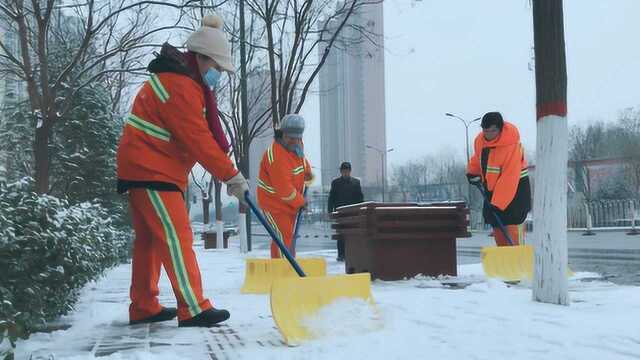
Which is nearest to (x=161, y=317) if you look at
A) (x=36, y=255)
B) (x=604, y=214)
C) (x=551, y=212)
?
(x=36, y=255)

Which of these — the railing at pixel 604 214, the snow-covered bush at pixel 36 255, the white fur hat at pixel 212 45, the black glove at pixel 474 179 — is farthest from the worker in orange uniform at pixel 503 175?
the railing at pixel 604 214

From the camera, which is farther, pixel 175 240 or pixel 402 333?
pixel 175 240

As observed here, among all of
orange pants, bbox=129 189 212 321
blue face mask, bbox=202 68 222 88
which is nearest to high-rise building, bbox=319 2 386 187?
blue face mask, bbox=202 68 222 88

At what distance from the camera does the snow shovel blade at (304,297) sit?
4273 millimetres

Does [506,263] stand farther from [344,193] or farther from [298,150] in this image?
[344,193]

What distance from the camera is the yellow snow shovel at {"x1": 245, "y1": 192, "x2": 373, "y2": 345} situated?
428cm

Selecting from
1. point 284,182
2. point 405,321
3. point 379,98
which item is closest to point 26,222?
point 405,321

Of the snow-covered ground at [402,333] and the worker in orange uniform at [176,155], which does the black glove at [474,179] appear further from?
the worker in orange uniform at [176,155]

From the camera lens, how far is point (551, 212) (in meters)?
5.62

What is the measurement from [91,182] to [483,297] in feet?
34.9

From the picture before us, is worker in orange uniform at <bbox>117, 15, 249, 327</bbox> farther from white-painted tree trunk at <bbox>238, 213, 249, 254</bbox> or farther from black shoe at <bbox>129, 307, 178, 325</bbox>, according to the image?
white-painted tree trunk at <bbox>238, 213, 249, 254</bbox>

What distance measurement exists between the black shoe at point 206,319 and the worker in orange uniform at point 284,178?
2777 mm

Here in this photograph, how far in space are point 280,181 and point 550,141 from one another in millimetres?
3033

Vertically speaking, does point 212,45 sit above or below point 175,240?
above
